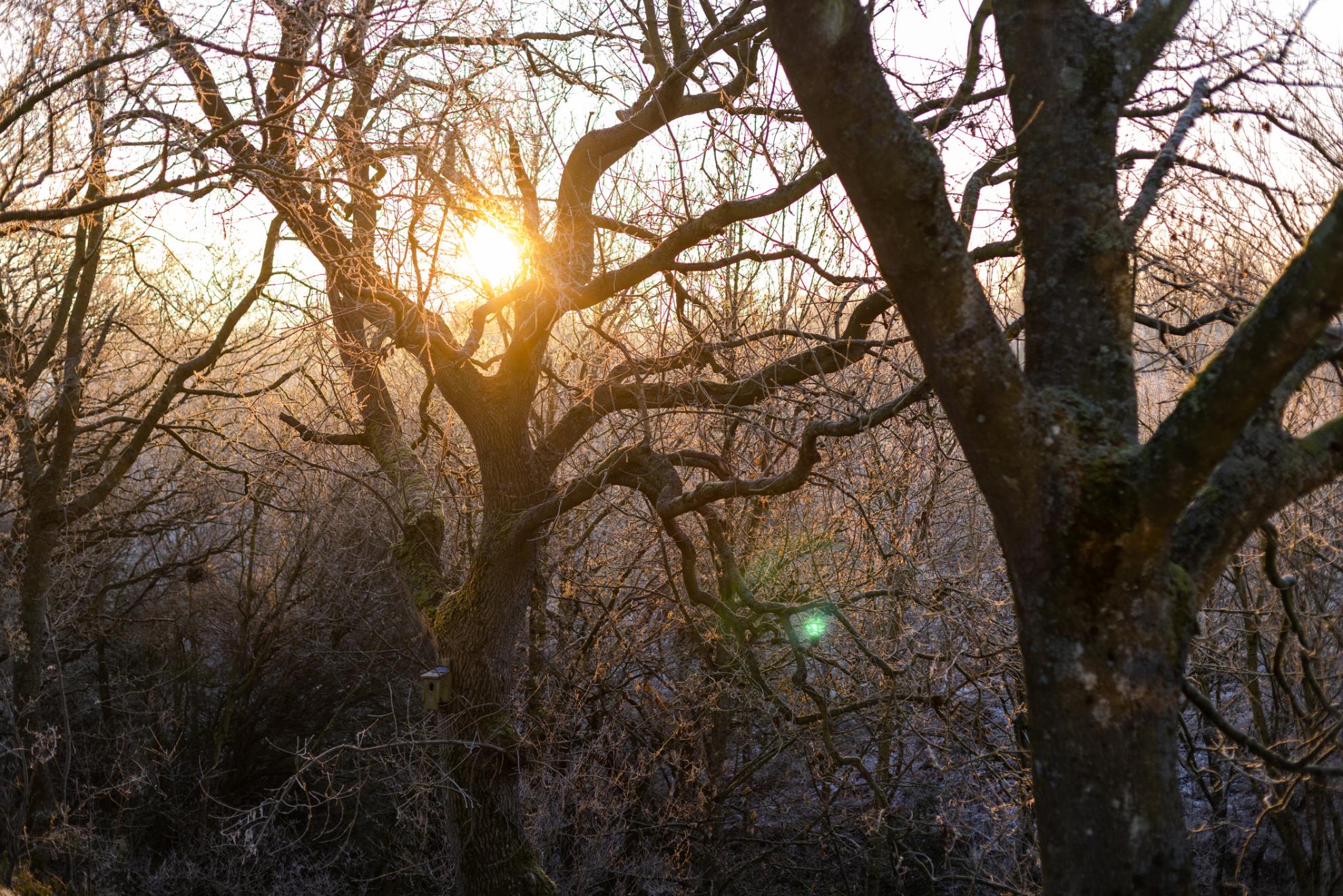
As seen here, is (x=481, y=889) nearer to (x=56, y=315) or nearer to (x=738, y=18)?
(x=738, y=18)

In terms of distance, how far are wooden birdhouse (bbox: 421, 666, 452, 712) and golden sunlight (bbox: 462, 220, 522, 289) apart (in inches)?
104

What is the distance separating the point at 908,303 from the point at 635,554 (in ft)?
22.7

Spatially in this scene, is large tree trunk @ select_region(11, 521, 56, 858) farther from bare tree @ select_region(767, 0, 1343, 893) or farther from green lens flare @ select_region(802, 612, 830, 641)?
bare tree @ select_region(767, 0, 1343, 893)

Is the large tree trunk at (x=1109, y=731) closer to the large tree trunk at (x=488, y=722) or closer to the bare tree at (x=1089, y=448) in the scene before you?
the bare tree at (x=1089, y=448)

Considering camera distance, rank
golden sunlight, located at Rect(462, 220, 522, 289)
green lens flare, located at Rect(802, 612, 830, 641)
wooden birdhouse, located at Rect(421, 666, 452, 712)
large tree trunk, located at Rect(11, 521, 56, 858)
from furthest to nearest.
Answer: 1. large tree trunk, located at Rect(11, 521, 56, 858)
2. green lens flare, located at Rect(802, 612, 830, 641)
3. wooden birdhouse, located at Rect(421, 666, 452, 712)
4. golden sunlight, located at Rect(462, 220, 522, 289)

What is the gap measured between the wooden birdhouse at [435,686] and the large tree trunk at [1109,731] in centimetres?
472

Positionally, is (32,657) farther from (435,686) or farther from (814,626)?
(814,626)

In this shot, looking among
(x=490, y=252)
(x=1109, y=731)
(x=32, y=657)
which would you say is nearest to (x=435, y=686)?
(x=490, y=252)

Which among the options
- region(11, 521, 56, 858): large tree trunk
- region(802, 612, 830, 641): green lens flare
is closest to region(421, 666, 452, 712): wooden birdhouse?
region(802, 612, 830, 641): green lens flare

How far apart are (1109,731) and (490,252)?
3756 mm

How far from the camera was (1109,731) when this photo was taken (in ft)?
7.43

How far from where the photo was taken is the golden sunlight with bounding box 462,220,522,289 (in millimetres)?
4996

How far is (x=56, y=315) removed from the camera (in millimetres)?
8734

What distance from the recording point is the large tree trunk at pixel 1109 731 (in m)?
2.25
